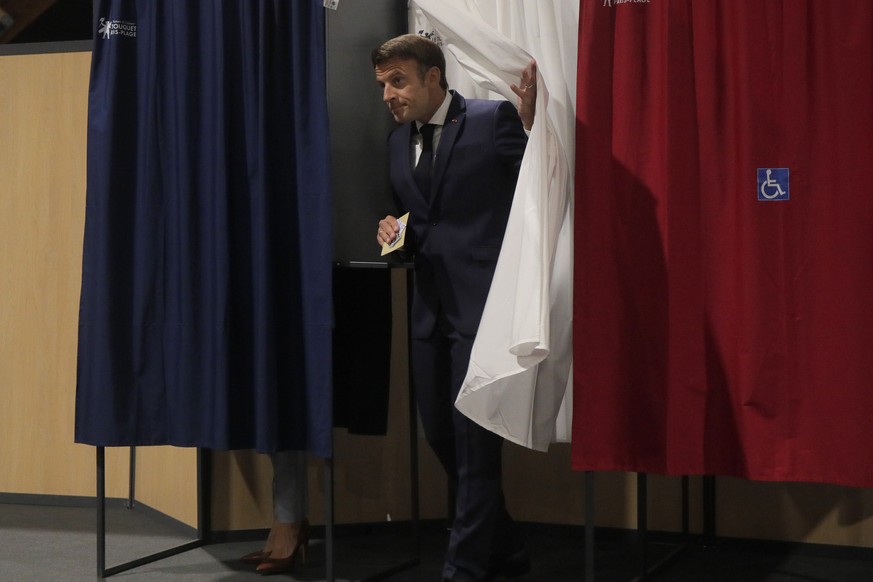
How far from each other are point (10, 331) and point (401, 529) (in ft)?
6.59

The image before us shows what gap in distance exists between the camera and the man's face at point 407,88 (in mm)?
2932

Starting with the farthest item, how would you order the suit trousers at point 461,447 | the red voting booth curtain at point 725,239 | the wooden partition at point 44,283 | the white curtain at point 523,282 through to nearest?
the wooden partition at point 44,283 < the suit trousers at point 461,447 < the white curtain at point 523,282 < the red voting booth curtain at point 725,239

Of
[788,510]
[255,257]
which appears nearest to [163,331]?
[255,257]

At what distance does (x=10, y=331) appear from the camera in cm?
452

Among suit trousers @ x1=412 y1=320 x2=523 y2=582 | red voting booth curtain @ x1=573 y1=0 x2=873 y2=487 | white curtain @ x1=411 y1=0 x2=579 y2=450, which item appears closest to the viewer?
red voting booth curtain @ x1=573 y1=0 x2=873 y2=487

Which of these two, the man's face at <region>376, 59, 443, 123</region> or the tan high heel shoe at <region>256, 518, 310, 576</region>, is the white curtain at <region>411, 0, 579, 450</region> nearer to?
the man's face at <region>376, 59, 443, 123</region>

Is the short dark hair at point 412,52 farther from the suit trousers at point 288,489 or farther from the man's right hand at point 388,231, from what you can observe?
the suit trousers at point 288,489

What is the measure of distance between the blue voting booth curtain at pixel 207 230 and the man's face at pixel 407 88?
0.20m

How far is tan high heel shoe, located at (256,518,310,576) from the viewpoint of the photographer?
325cm

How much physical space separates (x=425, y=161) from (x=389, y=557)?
4.58 feet

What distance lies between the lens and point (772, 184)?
2.61 m

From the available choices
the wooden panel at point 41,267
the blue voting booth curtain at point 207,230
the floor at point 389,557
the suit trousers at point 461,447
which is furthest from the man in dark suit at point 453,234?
the wooden panel at point 41,267

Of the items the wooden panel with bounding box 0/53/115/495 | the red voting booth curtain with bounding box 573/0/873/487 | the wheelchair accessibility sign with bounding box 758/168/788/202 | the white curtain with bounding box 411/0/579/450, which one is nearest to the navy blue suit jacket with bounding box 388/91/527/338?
the white curtain with bounding box 411/0/579/450

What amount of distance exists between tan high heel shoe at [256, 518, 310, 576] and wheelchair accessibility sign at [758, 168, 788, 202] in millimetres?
1796
